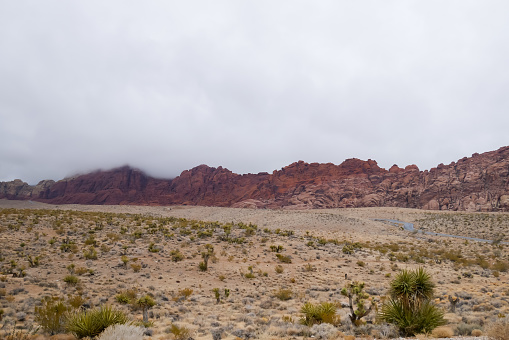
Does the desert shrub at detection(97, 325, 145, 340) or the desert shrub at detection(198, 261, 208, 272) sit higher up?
the desert shrub at detection(97, 325, 145, 340)

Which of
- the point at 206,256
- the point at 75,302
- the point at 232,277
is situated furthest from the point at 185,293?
the point at 206,256

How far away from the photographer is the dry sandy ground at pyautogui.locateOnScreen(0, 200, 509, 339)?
30.2 feet

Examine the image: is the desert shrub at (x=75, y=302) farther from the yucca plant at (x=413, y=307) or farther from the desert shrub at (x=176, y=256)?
the yucca plant at (x=413, y=307)

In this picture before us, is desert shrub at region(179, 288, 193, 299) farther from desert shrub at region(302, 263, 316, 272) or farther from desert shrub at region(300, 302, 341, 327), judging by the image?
desert shrub at region(302, 263, 316, 272)

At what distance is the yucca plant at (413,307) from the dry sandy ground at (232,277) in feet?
2.35

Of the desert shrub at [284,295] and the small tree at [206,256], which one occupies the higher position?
the small tree at [206,256]

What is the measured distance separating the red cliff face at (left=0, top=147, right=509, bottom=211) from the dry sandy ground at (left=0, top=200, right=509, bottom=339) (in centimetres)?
6891

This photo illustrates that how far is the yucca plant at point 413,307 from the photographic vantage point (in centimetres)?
771

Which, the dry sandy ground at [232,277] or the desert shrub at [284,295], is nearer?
the dry sandy ground at [232,277]

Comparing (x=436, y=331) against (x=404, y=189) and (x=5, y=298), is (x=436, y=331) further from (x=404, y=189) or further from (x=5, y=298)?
(x=404, y=189)

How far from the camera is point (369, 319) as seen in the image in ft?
31.3

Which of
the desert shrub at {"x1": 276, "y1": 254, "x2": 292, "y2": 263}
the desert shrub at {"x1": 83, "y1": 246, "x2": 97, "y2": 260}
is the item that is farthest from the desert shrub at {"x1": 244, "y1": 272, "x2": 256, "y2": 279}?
the desert shrub at {"x1": 83, "y1": 246, "x2": 97, "y2": 260}

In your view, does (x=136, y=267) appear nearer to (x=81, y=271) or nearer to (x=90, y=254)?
(x=81, y=271)

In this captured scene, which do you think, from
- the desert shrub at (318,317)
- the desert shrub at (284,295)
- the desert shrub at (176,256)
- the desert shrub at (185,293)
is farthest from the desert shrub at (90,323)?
the desert shrub at (176,256)
